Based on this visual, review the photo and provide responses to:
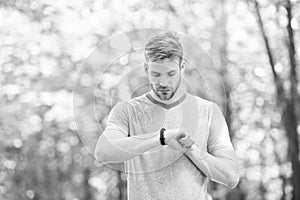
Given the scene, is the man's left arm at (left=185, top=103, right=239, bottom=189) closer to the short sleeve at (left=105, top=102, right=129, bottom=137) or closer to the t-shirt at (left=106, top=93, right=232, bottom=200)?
the t-shirt at (left=106, top=93, right=232, bottom=200)

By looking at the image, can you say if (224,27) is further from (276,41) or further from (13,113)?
(13,113)

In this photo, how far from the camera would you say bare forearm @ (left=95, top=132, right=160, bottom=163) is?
7.00 ft

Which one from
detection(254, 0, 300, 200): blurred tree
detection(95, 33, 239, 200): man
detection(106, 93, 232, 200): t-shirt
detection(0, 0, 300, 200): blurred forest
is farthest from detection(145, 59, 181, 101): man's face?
detection(254, 0, 300, 200): blurred tree

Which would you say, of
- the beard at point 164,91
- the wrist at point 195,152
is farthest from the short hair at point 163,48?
the wrist at point 195,152

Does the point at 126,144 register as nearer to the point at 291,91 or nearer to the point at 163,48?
the point at 163,48

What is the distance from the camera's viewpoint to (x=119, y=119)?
7.49 ft

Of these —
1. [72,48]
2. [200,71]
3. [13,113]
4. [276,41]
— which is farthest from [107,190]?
[200,71]

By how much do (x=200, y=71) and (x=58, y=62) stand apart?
15.5 meters

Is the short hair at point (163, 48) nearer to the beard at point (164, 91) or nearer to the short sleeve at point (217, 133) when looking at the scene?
the beard at point (164, 91)

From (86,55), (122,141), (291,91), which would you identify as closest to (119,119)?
(122,141)

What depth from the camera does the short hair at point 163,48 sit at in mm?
2189

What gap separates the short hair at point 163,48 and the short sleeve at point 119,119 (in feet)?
0.74

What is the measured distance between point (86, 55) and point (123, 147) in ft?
32.6

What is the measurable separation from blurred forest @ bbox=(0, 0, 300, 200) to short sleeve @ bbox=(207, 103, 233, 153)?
9430 millimetres
